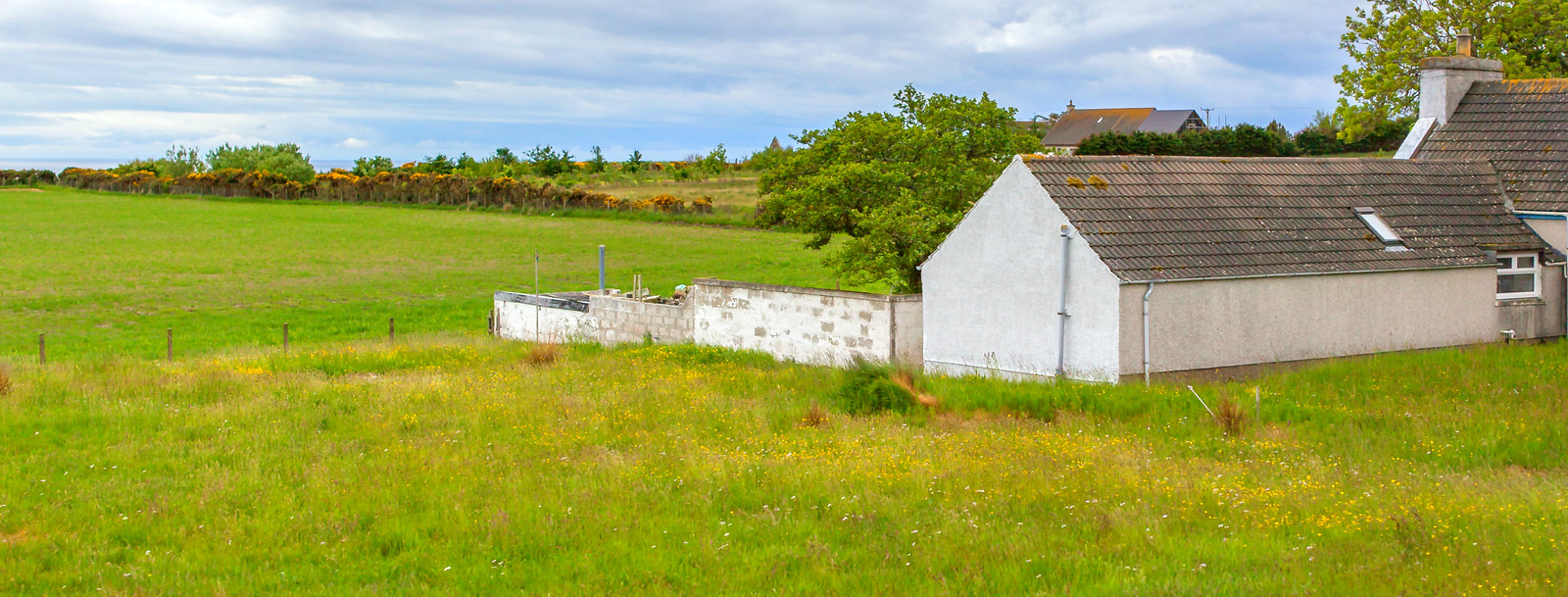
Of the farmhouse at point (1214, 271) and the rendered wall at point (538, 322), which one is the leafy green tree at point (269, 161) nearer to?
the rendered wall at point (538, 322)

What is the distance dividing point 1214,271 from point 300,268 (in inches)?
1640

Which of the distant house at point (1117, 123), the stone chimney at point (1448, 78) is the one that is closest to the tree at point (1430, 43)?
the stone chimney at point (1448, 78)

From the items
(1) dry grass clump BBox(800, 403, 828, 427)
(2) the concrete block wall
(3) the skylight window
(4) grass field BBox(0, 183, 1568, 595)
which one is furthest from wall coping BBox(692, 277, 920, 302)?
(3) the skylight window

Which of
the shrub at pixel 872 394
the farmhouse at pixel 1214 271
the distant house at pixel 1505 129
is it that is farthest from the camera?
the distant house at pixel 1505 129

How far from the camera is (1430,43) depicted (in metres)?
44.8

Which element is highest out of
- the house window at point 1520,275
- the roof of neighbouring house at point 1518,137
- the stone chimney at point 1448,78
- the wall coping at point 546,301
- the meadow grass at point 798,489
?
the stone chimney at point 1448,78

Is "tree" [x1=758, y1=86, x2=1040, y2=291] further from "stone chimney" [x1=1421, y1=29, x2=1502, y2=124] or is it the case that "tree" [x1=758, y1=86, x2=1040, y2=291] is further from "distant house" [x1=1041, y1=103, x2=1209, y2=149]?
"distant house" [x1=1041, y1=103, x2=1209, y2=149]

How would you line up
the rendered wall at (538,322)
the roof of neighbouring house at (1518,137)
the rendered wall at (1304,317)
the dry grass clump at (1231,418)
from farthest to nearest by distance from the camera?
1. the rendered wall at (538,322)
2. the roof of neighbouring house at (1518,137)
3. the rendered wall at (1304,317)
4. the dry grass clump at (1231,418)

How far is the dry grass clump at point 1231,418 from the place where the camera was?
13.6 metres

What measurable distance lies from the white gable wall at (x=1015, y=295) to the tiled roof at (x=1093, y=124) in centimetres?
8051

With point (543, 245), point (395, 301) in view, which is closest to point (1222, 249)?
point (395, 301)

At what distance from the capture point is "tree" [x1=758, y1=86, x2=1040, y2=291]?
85.4 feet

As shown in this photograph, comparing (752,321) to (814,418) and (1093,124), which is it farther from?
(1093,124)

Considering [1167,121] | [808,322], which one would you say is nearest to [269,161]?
[1167,121]
